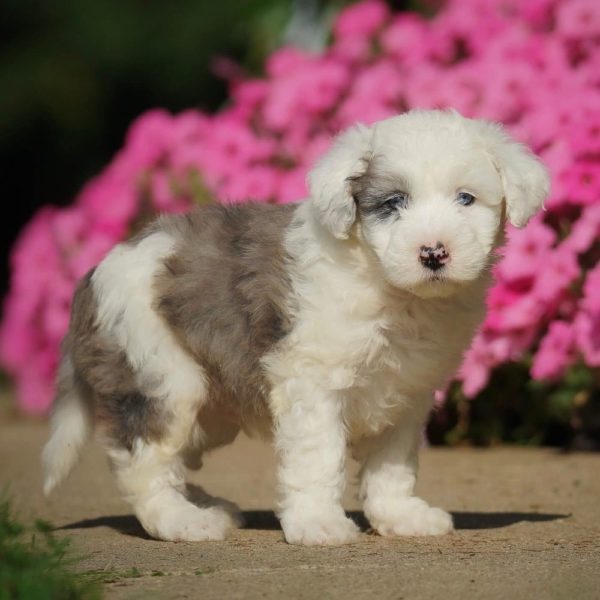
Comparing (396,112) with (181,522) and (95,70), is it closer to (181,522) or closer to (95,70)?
(181,522)

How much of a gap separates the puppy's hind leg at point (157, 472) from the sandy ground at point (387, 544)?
12 centimetres

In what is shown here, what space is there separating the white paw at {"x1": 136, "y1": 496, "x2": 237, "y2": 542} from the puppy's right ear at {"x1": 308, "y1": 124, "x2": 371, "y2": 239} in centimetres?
129

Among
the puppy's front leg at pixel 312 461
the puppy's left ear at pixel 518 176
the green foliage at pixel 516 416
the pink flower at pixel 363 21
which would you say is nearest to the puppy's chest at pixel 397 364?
the puppy's front leg at pixel 312 461

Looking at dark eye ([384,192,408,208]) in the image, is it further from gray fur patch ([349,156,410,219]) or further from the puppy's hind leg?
the puppy's hind leg

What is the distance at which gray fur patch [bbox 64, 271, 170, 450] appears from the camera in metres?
5.49

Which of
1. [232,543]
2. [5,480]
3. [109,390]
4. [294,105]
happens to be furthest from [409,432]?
[294,105]

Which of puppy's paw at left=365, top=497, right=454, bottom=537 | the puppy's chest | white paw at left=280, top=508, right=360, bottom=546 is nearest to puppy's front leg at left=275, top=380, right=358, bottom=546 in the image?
white paw at left=280, top=508, right=360, bottom=546

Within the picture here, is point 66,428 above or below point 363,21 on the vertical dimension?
below

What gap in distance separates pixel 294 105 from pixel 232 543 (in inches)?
190

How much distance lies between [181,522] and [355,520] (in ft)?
3.13

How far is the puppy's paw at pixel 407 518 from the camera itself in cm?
542

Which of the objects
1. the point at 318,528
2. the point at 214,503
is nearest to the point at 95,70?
the point at 214,503

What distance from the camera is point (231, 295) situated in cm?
545

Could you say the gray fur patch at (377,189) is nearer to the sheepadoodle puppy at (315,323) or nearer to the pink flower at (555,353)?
the sheepadoodle puppy at (315,323)
